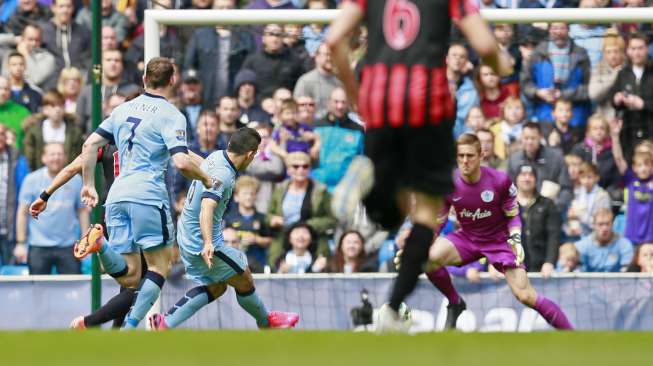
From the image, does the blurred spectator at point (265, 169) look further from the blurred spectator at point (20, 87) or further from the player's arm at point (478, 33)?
the player's arm at point (478, 33)

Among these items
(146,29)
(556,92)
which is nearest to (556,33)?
(556,92)

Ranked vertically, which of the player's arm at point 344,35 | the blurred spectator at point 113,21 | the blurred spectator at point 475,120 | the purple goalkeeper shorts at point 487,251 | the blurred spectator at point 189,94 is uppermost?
the blurred spectator at point 113,21

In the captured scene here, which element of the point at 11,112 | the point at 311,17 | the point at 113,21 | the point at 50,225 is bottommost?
the point at 50,225

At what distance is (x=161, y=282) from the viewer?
1123cm

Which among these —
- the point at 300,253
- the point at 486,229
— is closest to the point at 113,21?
the point at 300,253

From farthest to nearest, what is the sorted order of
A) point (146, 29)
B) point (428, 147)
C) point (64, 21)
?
1. point (64, 21)
2. point (146, 29)
3. point (428, 147)

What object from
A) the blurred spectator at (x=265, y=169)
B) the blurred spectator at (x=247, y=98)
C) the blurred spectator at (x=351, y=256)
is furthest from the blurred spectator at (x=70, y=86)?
the blurred spectator at (x=351, y=256)

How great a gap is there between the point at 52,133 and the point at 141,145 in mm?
3909

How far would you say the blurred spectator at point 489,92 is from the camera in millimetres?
13914

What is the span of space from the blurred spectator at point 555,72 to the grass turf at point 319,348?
24.0ft

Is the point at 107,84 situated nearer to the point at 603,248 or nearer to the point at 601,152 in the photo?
the point at 601,152

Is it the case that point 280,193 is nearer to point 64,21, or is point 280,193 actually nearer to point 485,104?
point 485,104

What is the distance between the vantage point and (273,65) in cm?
1401

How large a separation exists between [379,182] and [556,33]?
21.7ft
